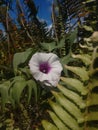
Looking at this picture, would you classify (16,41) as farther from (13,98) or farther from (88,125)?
(88,125)

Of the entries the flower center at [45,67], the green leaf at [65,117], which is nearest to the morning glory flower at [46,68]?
the flower center at [45,67]

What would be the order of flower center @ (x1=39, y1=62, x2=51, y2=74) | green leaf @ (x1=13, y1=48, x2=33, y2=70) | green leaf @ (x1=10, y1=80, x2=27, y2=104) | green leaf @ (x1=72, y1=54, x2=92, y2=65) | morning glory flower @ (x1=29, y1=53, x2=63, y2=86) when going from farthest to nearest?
flower center @ (x1=39, y1=62, x2=51, y2=74), green leaf @ (x1=13, y1=48, x2=33, y2=70), morning glory flower @ (x1=29, y1=53, x2=63, y2=86), green leaf @ (x1=10, y1=80, x2=27, y2=104), green leaf @ (x1=72, y1=54, x2=92, y2=65)

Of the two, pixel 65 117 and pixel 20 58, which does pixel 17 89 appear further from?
pixel 65 117

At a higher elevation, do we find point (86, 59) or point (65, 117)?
point (86, 59)

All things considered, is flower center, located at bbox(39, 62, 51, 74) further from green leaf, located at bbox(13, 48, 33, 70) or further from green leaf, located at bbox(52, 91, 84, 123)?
green leaf, located at bbox(52, 91, 84, 123)

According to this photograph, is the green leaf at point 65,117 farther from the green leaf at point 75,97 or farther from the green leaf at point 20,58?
the green leaf at point 20,58

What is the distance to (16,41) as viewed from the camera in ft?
9.60

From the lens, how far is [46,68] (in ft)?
7.55

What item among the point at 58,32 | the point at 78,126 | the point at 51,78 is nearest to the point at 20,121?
the point at 51,78

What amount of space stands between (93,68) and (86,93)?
0.17ft

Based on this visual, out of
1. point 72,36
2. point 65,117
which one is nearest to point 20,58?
point 72,36

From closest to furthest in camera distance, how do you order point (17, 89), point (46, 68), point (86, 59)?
point (86, 59) < point (17, 89) < point (46, 68)

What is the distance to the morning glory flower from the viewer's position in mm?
2068

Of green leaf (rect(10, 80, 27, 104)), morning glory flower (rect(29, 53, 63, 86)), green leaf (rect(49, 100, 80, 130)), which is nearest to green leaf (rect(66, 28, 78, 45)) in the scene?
morning glory flower (rect(29, 53, 63, 86))
